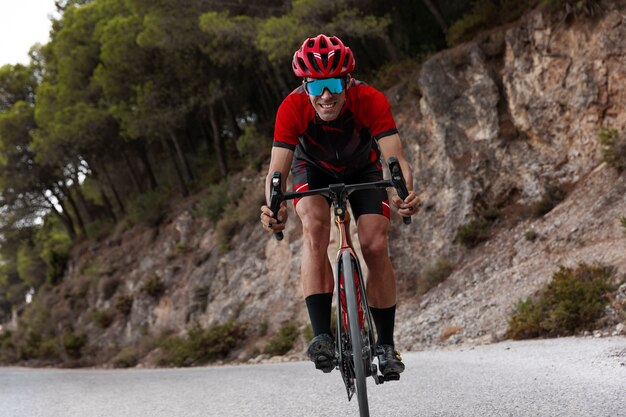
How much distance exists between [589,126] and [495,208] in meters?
2.86

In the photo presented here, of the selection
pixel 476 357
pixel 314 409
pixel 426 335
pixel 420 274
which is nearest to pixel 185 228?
pixel 420 274

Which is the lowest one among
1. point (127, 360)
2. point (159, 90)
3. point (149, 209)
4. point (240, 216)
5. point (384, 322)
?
point (127, 360)

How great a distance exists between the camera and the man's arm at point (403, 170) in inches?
174

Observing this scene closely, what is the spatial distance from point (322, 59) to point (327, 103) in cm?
30

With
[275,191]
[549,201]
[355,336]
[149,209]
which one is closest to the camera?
[355,336]

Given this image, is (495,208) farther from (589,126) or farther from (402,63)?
(402,63)

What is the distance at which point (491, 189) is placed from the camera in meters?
17.1

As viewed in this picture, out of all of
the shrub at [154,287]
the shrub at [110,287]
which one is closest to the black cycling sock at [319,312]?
the shrub at [154,287]

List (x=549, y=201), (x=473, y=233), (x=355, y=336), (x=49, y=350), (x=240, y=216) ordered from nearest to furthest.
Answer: (x=355, y=336)
(x=549, y=201)
(x=473, y=233)
(x=240, y=216)
(x=49, y=350)


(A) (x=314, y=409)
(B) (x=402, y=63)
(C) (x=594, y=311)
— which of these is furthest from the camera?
(B) (x=402, y=63)

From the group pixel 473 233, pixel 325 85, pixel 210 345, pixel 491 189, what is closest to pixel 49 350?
pixel 210 345

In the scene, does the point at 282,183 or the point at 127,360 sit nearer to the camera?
the point at 282,183

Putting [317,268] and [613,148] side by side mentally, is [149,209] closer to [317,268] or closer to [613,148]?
[613,148]

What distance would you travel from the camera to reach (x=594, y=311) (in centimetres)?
950
